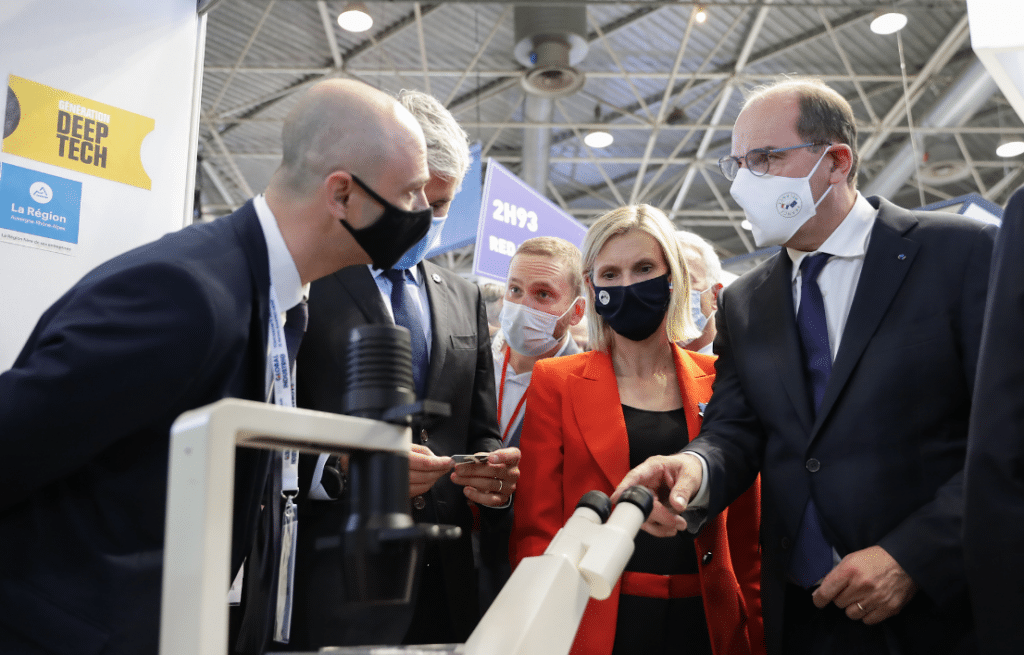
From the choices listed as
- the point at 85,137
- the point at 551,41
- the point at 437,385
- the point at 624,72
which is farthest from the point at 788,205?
the point at 624,72

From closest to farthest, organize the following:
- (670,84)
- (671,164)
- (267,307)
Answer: (267,307) → (670,84) → (671,164)

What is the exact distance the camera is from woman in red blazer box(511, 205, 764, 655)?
202cm

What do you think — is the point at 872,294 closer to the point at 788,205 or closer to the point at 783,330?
the point at 783,330

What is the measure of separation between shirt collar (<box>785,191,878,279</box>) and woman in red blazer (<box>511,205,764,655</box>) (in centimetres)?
58

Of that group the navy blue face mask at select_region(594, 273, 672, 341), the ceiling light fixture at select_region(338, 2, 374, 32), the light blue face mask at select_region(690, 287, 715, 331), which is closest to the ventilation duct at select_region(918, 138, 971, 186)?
the ceiling light fixture at select_region(338, 2, 374, 32)

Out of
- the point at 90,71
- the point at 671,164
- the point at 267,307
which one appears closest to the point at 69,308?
the point at 267,307

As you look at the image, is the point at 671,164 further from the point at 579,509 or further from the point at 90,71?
the point at 579,509

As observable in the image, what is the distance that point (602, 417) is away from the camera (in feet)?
7.35

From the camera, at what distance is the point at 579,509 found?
3.89 feet

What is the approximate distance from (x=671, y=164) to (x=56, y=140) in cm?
1125

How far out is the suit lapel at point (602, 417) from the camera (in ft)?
7.08

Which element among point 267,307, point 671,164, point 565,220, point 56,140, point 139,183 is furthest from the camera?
point 671,164

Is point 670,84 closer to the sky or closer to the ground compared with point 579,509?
closer to the sky

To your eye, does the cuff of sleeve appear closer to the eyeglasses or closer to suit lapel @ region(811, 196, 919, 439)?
suit lapel @ region(811, 196, 919, 439)
